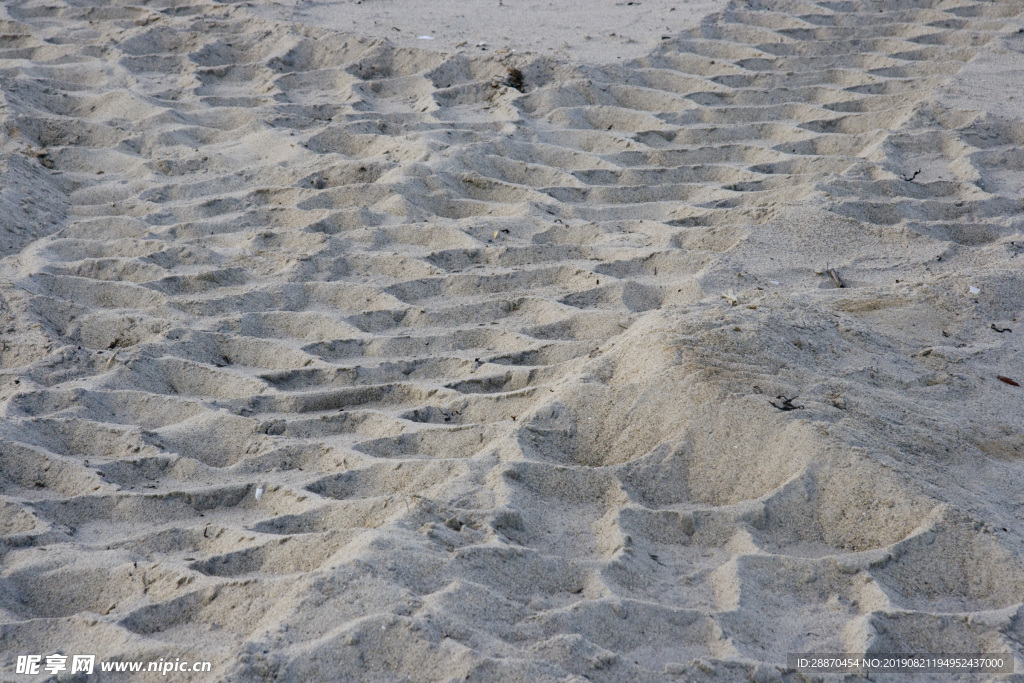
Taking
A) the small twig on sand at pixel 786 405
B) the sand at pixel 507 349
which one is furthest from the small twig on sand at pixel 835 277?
the small twig on sand at pixel 786 405

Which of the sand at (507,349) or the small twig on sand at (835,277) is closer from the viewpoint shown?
the sand at (507,349)

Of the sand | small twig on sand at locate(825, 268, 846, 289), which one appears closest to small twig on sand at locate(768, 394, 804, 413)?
the sand

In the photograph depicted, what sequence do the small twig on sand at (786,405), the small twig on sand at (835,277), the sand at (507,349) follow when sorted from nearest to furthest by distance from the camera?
the sand at (507,349)
the small twig on sand at (786,405)
the small twig on sand at (835,277)

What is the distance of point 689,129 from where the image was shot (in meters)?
4.06

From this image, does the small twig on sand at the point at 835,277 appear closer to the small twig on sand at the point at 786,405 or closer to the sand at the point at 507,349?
the sand at the point at 507,349

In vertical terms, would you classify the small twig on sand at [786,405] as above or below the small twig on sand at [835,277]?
above

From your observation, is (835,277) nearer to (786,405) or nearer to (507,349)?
(786,405)

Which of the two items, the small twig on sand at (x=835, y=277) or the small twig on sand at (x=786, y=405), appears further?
the small twig on sand at (x=835, y=277)

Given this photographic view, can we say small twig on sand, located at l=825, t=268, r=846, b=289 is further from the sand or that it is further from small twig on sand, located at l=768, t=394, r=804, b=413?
small twig on sand, located at l=768, t=394, r=804, b=413

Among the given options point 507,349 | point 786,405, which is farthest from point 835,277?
point 507,349

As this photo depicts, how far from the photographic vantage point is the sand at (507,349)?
1826 millimetres

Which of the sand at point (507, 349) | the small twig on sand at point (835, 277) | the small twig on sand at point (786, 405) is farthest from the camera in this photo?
the small twig on sand at point (835, 277)

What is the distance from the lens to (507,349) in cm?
276

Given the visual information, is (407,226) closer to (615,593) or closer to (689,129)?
(689,129)
